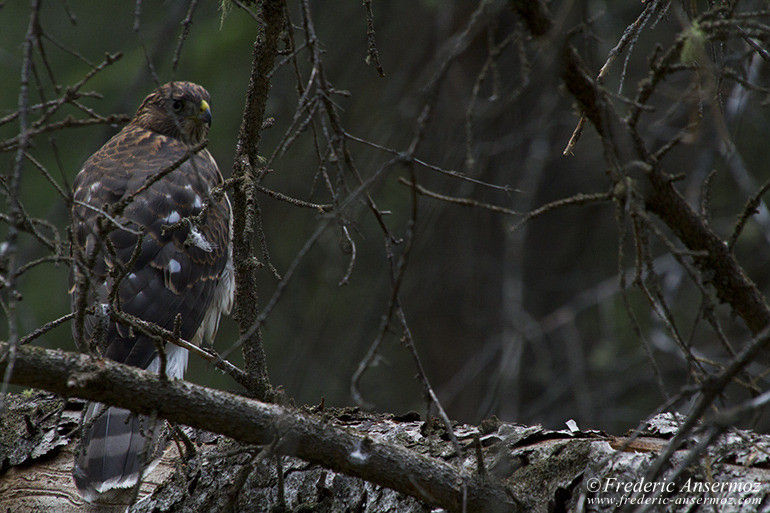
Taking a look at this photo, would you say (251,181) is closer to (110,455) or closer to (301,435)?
(301,435)

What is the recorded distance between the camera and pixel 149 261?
11.5 ft

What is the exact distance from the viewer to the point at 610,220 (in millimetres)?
5297

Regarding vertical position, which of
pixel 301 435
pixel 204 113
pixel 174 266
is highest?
pixel 204 113

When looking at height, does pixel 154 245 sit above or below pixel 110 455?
above

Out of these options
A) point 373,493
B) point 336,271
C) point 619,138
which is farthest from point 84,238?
point 619,138

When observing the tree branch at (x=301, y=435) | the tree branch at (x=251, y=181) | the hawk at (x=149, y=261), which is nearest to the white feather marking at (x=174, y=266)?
the hawk at (x=149, y=261)

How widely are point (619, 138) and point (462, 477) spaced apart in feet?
2.88

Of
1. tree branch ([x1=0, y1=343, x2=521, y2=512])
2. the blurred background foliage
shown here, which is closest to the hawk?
the blurred background foliage

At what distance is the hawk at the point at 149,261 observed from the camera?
8.97ft

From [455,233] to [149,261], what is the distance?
2265 millimetres

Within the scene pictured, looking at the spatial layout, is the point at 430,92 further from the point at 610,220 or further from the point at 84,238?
the point at 610,220

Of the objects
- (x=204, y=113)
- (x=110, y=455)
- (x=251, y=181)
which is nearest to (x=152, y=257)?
(x=110, y=455)

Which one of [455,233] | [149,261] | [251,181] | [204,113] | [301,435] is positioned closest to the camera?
[301,435]

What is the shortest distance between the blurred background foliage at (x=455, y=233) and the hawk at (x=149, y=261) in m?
0.46
